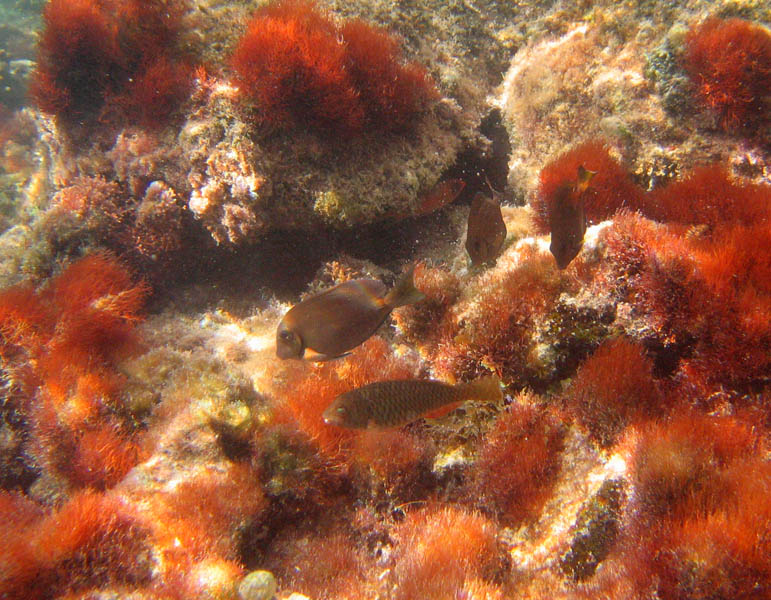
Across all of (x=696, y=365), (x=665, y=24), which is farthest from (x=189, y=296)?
(x=665, y=24)

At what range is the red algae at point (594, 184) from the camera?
→ 3.87 m

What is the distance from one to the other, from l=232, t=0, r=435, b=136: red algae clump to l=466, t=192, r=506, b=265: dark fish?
216cm

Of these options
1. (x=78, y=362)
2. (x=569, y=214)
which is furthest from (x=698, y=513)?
(x=78, y=362)

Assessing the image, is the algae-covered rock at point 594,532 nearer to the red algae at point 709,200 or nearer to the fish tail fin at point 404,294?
the fish tail fin at point 404,294

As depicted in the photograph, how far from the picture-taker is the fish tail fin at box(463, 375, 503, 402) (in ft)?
7.50

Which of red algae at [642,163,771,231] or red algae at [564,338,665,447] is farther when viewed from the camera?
red algae at [642,163,771,231]

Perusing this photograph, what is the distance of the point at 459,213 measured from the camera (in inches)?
219

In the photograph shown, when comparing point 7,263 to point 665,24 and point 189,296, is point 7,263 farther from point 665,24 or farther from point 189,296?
point 665,24

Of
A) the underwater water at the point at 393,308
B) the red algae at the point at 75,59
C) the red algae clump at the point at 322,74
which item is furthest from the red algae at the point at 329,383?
the red algae at the point at 75,59

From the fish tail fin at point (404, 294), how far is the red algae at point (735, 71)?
4101 millimetres

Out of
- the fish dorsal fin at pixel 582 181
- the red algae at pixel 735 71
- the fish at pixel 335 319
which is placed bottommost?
the fish at pixel 335 319

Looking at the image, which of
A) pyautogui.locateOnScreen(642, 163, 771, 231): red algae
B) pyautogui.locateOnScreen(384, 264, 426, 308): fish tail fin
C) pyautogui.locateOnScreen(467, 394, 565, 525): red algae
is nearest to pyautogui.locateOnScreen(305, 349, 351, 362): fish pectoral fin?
pyautogui.locateOnScreen(384, 264, 426, 308): fish tail fin

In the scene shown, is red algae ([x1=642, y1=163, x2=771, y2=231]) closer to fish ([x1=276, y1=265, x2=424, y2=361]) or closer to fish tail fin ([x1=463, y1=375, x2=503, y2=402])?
fish tail fin ([x1=463, y1=375, x2=503, y2=402])

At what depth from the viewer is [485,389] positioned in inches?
90.0
